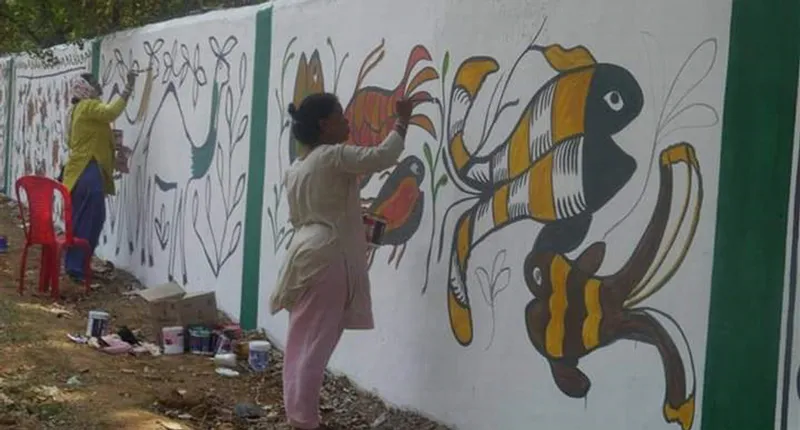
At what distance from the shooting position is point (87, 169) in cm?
920

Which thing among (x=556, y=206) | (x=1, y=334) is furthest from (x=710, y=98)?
(x=1, y=334)

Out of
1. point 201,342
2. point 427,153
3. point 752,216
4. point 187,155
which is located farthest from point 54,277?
point 752,216

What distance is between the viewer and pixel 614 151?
400 cm

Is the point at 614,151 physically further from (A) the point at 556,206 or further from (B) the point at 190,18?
(B) the point at 190,18

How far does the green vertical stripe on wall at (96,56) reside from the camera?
36.3 ft

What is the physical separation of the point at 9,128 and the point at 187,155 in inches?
325

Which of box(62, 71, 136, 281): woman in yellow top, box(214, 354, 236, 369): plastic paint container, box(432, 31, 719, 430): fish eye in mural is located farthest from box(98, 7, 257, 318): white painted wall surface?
box(432, 31, 719, 430): fish eye in mural

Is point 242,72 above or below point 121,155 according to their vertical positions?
Result: above

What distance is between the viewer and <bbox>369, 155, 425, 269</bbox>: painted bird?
210 inches

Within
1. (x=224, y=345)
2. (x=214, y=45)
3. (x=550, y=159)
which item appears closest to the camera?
(x=550, y=159)

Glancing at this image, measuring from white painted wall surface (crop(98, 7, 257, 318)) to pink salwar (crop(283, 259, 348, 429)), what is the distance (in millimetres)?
Answer: 2404

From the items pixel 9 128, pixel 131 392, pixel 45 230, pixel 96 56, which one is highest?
pixel 96 56

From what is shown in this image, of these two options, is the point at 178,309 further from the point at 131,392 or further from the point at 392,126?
the point at 392,126

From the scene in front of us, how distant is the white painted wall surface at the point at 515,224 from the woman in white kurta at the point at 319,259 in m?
0.40
